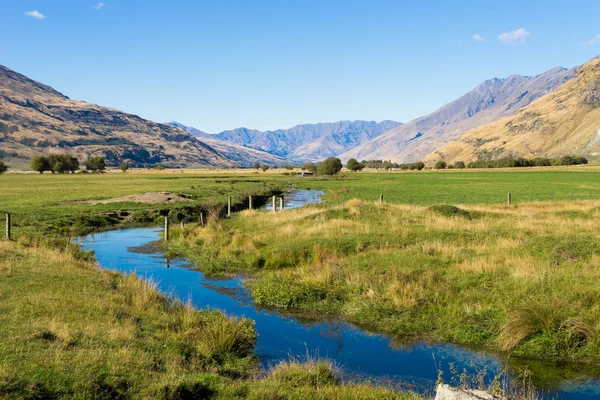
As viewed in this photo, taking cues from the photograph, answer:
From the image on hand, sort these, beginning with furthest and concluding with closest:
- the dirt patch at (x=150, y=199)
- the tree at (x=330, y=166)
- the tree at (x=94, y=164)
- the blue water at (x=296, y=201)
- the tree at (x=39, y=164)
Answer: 1. the tree at (x=94, y=164)
2. the tree at (x=39, y=164)
3. the tree at (x=330, y=166)
4. the blue water at (x=296, y=201)
5. the dirt patch at (x=150, y=199)

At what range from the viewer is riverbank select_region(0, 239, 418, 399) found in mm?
9883

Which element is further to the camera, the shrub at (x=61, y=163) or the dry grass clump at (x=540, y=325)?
the shrub at (x=61, y=163)

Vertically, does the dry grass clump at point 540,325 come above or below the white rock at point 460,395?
below

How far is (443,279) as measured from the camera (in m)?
A: 19.7

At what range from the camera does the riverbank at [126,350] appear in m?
9.88

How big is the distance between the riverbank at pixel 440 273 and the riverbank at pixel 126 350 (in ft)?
17.8

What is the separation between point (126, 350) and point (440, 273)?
1367 centimetres

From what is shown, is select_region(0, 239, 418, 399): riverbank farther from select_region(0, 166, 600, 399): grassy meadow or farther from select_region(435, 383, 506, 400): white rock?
select_region(435, 383, 506, 400): white rock

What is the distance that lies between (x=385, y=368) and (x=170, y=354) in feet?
19.9

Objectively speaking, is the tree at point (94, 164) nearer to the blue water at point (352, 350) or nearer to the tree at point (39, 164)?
the tree at point (39, 164)

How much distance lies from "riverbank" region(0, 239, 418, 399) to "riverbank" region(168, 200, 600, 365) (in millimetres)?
5423

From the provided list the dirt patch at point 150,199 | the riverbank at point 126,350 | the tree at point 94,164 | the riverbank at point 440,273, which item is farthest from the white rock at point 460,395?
the tree at point 94,164

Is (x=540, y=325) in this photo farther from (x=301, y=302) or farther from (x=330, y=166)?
(x=330, y=166)

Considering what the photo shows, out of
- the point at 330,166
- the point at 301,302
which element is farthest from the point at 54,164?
the point at 301,302
